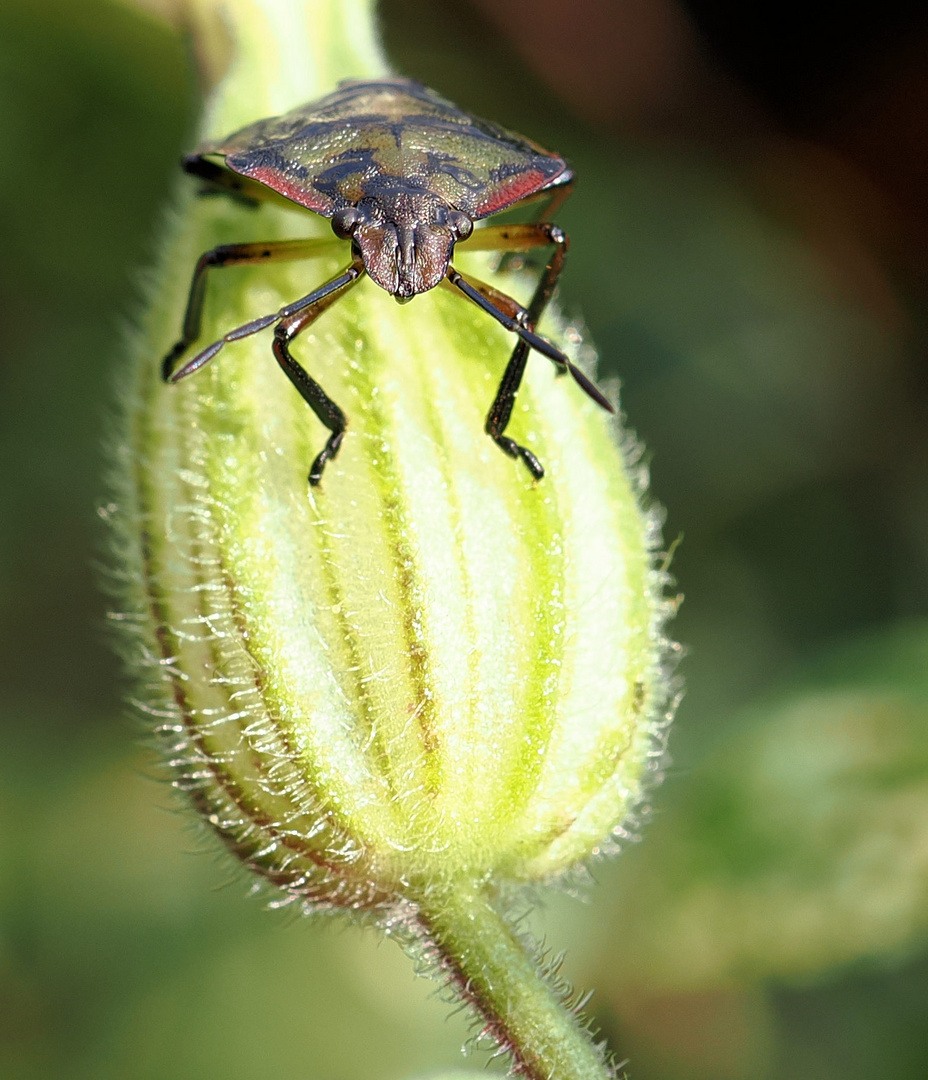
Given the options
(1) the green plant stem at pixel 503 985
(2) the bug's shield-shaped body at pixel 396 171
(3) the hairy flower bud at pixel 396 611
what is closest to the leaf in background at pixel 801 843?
(3) the hairy flower bud at pixel 396 611

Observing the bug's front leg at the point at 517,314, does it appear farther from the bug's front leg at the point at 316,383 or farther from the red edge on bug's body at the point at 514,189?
the bug's front leg at the point at 316,383

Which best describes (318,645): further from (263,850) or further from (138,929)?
(138,929)

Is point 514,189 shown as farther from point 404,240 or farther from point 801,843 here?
point 801,843

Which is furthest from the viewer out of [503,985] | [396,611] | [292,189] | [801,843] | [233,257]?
[801,843]

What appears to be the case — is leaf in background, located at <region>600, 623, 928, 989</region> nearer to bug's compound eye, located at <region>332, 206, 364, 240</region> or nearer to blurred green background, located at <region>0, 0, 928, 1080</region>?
blurred green background, located at <region>0, 0, 928, 1080</region>

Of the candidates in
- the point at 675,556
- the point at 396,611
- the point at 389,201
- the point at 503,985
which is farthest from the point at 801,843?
the point at 389,201
